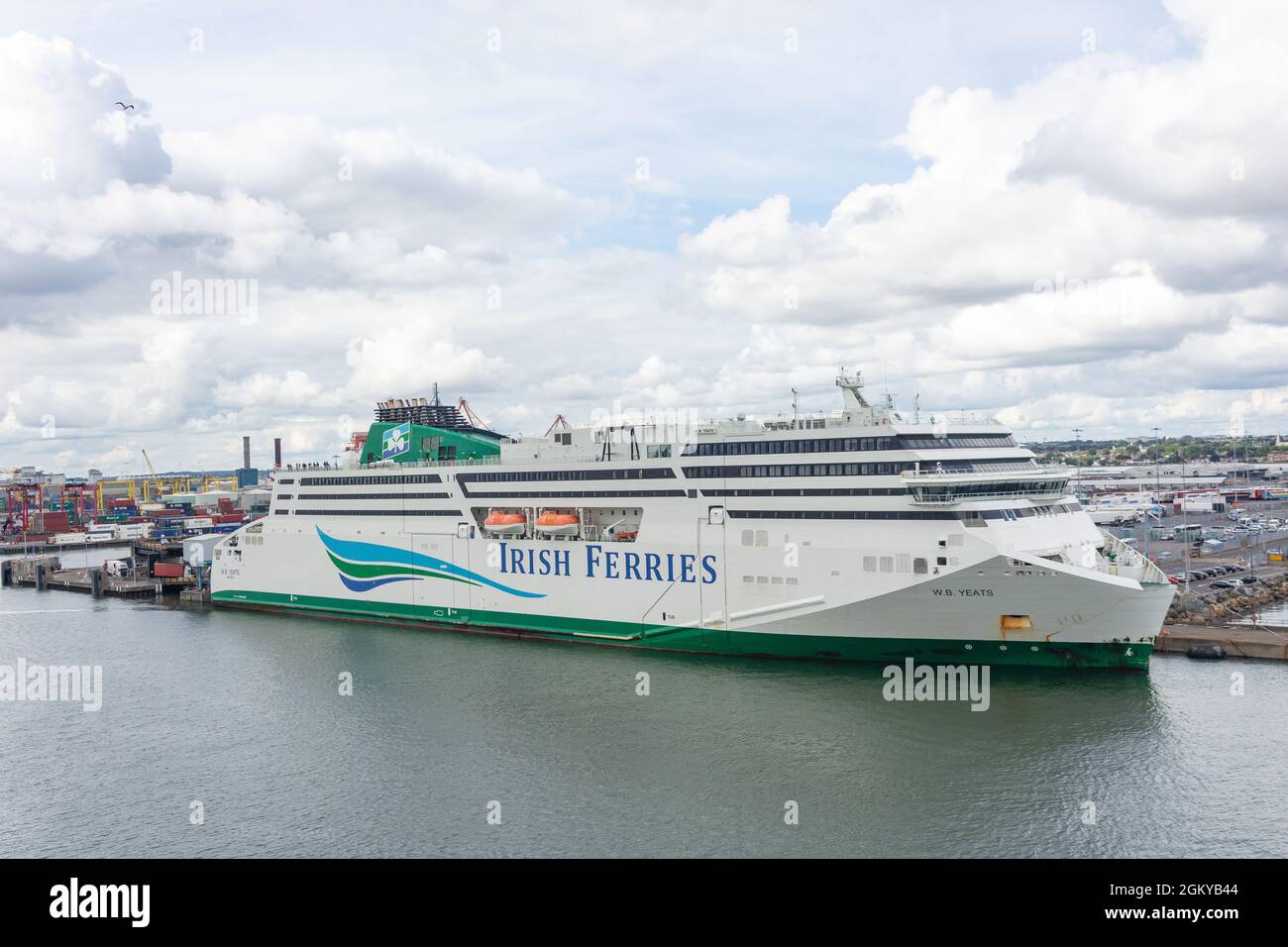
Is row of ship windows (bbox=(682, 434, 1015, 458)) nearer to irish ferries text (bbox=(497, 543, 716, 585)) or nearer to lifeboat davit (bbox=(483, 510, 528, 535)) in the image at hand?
irish ferries text (bbox=(497, 543, 716, 585))

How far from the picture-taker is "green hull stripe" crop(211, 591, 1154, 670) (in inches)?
906

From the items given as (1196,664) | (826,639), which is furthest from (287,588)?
(1196,664)

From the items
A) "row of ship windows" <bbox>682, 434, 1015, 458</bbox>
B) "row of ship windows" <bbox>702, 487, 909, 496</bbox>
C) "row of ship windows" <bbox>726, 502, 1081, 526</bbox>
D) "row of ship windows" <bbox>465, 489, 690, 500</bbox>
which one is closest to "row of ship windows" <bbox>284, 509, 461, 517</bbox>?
"row of ship windows" <bbox>465, 489, 690, 500</bbox>

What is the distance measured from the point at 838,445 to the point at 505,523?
43.8ft

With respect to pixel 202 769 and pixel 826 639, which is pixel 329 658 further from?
pixel 826 639

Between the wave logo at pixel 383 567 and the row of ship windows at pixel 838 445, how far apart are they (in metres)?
9.81

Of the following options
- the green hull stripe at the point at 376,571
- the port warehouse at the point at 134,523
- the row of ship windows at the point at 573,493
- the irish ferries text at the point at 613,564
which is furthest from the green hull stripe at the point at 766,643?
the port warehouse at the point at 134,523

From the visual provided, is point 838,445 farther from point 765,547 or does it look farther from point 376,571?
point 376,571

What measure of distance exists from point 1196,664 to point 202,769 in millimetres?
27399

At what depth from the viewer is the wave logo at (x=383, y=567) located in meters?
33.1

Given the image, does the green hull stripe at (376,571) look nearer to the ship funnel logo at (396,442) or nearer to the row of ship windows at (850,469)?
the ship funnel logo at (396,442)

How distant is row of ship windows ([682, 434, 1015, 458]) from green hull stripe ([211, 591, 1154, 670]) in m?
5.53

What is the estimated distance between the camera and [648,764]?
61.0ft
